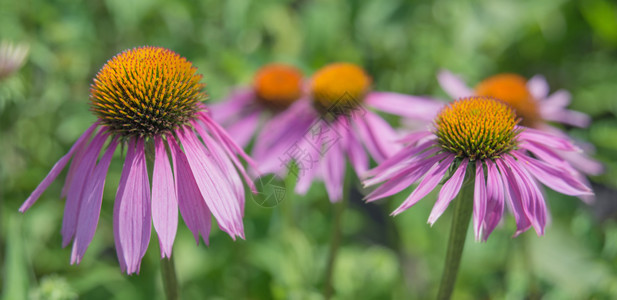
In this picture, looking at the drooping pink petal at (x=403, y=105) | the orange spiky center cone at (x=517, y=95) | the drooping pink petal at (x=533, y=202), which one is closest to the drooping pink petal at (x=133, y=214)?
the drooping pink petal at (x=533, y=202)

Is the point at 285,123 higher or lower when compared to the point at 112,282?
higher

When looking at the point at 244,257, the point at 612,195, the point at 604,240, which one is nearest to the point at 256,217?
the point at 244,257

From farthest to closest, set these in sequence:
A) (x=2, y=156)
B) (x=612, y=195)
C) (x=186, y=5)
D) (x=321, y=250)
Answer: (x=612, y=195), (x=321, y=250), (x=186, y=5), (x=2, y=156)

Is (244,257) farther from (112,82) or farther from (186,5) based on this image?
(112,82)

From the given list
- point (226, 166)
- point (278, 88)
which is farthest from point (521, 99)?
point (226, 166)

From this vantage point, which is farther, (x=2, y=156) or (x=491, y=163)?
(x=2, y=156)

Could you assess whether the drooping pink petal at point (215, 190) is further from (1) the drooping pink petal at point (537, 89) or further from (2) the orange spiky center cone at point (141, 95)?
(1) the drooping pink petal at point (537, 89)

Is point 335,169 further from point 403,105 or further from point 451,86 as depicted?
point 451,86

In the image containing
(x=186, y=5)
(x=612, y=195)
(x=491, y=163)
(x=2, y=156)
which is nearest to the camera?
(x=491, y=163)
